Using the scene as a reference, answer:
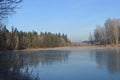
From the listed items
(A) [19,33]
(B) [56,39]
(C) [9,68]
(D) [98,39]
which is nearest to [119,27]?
(D) [98,39]

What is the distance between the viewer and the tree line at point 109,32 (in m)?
91.5

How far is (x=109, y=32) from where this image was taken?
309 feet

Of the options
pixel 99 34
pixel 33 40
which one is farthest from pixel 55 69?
pixel 99 34

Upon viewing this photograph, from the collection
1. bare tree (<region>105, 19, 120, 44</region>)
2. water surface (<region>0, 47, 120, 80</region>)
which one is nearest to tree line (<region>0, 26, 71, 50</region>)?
bare tree (<region>105, 19, 120, 44</region>)

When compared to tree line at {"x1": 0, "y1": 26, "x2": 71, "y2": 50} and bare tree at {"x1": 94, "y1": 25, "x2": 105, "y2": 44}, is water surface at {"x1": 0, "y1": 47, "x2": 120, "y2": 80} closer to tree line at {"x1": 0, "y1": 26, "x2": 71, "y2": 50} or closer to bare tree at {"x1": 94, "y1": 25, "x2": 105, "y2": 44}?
tree line at {"x1": 0, "y1": 26, "x2": 71, "y2": 50}

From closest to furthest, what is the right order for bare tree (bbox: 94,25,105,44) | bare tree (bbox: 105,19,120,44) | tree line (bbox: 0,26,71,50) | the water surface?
the water surface → tree line (bbox: 0,26,71,50) → bare tree (bbox: 105,19,120,44) → bare tree (bbox: 94,25,105,44)

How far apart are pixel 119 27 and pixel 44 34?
1089 inches

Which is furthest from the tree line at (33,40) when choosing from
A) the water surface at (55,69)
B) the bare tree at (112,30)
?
the water surface at (55,69)

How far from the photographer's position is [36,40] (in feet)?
309

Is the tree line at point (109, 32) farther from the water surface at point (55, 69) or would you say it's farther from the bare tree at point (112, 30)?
the water surface at point (55, 69)

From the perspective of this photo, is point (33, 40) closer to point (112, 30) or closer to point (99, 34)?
point (99, 34)

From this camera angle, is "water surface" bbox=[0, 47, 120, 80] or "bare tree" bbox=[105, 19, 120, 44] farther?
"bare tree" bbox=[105, 19, 120, 44]

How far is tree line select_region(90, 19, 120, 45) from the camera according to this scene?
3602 inches

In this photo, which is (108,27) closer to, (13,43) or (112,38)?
(112,38)
